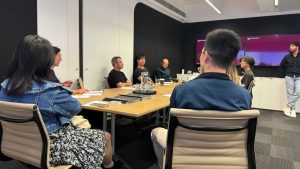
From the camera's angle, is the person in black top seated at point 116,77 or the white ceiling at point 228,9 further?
the white ceiling at point 228,9

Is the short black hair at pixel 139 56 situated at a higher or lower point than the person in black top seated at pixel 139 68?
higher

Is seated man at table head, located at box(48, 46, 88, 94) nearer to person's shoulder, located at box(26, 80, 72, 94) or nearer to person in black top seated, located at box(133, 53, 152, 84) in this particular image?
person's shoulder, located at box(26, 80, 72, 94)

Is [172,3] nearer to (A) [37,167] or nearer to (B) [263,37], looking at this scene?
(B) [263,37]

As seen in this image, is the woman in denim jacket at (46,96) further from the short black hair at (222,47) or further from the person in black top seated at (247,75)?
the person in black top seated at (247,75)

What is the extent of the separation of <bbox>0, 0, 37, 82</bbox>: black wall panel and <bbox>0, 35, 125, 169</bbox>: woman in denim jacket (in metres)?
1.65

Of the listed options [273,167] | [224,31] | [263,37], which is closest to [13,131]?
[224,31]

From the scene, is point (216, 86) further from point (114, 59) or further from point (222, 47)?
point (114, 59)

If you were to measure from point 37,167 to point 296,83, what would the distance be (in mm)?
5688

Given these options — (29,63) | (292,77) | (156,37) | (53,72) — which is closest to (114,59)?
(53,72)

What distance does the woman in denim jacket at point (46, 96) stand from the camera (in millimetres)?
1388

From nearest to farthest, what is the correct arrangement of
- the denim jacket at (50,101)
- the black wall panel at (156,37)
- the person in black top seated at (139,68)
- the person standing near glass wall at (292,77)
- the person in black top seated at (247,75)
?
the denim jacket at (50,101) → the person in black top seated at (247,75) → the person in black top seated at (139,68) → the person standing near glass wall at (292,77) → the black wall panel at (156,37)

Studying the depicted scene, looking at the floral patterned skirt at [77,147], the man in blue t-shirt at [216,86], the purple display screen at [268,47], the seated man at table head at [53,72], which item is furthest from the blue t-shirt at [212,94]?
the purple display screen at [268,47]

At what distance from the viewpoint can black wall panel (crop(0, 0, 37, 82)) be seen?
9.19ft

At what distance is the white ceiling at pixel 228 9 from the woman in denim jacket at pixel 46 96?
4.46 meters
